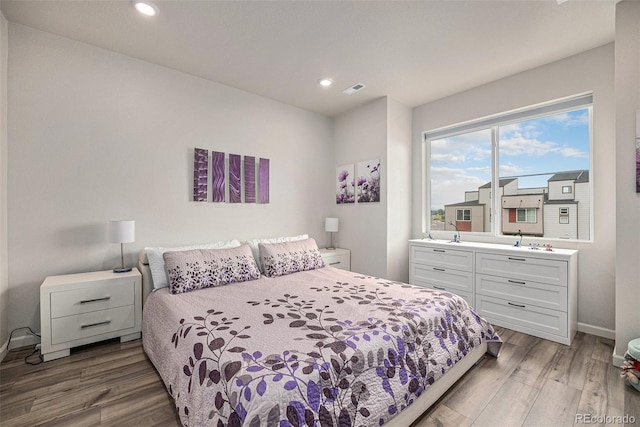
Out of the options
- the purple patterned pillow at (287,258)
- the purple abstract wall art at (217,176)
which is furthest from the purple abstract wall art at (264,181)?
the purple patterned pillow at (287,258)

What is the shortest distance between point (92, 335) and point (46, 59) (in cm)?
248

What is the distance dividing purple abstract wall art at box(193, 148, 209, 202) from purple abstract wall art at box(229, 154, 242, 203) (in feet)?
0.94

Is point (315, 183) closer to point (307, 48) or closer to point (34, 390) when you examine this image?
point (307, 48)

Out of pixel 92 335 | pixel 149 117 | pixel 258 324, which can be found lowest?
pixel 92 335

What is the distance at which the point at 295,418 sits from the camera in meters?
1.09

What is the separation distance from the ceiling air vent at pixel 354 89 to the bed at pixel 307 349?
2.41m

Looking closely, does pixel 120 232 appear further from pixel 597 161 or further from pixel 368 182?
pixel 597 161

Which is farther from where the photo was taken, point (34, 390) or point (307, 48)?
point (307, 48)

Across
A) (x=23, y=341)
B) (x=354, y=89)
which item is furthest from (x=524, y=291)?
(x=23, y=341)

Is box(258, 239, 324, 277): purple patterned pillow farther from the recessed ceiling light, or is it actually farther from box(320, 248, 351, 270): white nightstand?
the recessed ceiling light

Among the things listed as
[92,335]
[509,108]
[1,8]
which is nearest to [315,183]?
[509,108]

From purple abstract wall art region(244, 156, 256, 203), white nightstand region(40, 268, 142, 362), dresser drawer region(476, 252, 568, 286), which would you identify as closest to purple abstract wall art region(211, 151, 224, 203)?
purple abstract wall art region(244, 156, 256, 203)

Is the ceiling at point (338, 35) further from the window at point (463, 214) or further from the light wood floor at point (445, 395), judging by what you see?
the light wood floor at point (445, 395)

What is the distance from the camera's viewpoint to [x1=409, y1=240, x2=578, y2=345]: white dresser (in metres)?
2.55
